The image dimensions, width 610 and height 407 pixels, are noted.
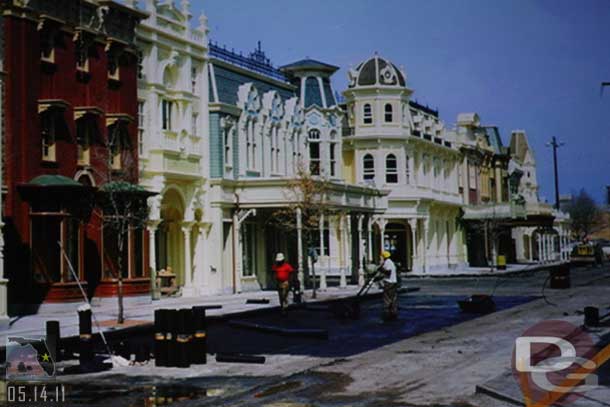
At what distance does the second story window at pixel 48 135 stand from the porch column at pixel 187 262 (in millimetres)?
8680

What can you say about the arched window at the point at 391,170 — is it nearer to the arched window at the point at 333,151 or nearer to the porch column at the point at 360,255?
the arched window at the point at 333,151

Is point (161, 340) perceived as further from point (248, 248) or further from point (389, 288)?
point (248, 248)

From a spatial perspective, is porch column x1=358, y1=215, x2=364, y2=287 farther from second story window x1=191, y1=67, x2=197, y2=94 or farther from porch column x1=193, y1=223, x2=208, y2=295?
second story window x1=191, y1=67, x2=197, y2=94

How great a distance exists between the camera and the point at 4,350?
19.1 metres

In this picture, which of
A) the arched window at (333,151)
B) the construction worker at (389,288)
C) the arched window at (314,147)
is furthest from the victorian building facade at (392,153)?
the construction worker at (389,288)

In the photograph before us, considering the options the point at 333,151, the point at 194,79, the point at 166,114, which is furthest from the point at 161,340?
the point at 333,151

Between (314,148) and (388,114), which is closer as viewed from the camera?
(314,148)

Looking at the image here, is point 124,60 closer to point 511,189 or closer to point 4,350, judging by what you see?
point 4,350

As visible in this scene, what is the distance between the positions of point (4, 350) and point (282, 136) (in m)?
27.7

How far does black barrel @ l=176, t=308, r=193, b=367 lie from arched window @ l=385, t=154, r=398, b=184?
42895 mm

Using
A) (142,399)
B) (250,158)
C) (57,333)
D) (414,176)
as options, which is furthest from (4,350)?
(414,176)

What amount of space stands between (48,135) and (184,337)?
14785mm

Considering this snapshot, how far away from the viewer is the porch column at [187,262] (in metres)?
38.2

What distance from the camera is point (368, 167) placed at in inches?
2354
